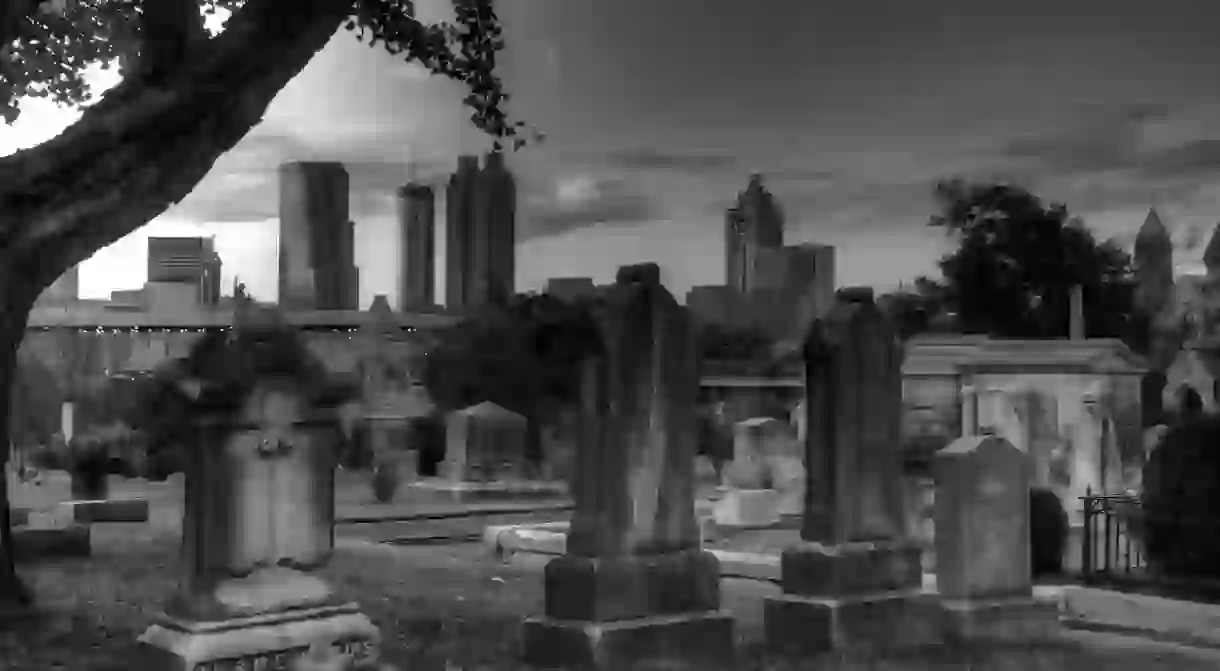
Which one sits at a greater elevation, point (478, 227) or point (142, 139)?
point (478, 227)

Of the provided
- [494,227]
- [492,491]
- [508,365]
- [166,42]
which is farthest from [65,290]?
[166,42]

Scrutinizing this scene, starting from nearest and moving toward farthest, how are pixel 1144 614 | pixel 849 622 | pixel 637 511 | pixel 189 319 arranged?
pixel 637 511
pixel 849 622
pixel 1144 614
pixel 189 319

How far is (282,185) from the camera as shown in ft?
310

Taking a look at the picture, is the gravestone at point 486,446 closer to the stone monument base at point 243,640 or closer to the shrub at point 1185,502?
the shrub at point 1185,502

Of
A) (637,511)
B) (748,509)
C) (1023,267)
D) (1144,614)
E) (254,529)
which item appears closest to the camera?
(254,529)

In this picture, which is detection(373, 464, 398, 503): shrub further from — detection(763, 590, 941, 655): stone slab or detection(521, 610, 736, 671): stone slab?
detection(521, 610, 736, 671): stone slab

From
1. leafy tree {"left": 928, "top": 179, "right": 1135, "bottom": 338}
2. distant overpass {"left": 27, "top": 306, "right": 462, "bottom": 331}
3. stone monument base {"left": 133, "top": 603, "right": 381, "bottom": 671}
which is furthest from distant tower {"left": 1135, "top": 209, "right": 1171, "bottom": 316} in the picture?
stone monument base {"left": 133, "top": 603, "right": 381, "bottom": 671}

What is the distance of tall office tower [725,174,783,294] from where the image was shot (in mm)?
77938

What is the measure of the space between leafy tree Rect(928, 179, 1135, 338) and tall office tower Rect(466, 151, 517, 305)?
27.3 m

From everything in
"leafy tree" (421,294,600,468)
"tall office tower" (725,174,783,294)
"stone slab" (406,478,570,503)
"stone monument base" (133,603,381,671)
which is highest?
"tall office tower" (725,174,783,294)

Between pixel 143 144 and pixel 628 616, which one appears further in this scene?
pixel 143 144

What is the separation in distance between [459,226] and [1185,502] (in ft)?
274

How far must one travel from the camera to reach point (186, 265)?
306 ft

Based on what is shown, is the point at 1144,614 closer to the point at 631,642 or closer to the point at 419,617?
the point at 631,642
